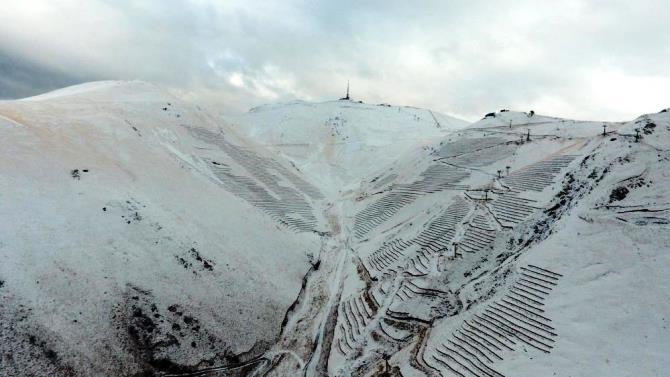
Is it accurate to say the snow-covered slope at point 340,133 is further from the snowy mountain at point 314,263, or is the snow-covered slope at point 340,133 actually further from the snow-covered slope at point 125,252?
the snow-covered slope at point 125,252

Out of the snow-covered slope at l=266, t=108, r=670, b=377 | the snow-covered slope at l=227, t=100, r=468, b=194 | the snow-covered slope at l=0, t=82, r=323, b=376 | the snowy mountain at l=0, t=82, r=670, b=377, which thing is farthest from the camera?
the snow-covered slope at l=227, t=100, r=468, b=194

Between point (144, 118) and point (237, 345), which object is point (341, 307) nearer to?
point (237, 345)

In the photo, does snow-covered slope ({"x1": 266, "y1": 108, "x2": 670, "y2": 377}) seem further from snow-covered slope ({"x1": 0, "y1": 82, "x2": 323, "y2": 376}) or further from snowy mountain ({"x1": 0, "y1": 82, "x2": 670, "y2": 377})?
snow-covered slope ({"x1": 0, "y1": 82, "x2": 323, "y2": 376})

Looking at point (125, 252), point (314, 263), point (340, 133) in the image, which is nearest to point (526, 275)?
point (314, 263)

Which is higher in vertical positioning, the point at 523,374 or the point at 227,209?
the point at 227,209

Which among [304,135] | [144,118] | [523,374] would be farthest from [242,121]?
[523,374]

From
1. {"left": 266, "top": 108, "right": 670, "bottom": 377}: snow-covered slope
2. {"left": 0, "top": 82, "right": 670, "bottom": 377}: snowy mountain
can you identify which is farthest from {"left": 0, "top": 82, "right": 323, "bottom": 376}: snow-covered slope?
{"left": 266, "top": 108, "right": 670, "bottom": 377}: snow-covered slope

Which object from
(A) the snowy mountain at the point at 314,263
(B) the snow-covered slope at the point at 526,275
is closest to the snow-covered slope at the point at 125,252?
(A) the snowy mountain at the point at 314,263
